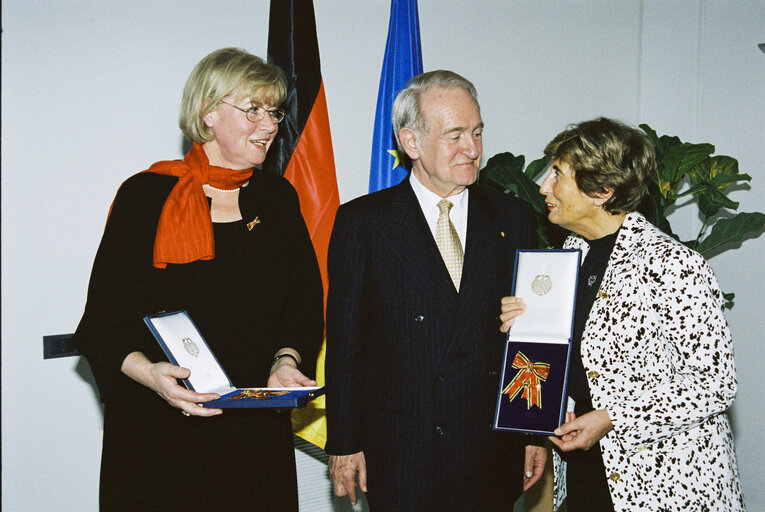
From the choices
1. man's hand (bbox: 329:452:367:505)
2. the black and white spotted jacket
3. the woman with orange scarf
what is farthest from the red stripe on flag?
the black and white spotted jacket

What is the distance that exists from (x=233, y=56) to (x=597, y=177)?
1290 mm

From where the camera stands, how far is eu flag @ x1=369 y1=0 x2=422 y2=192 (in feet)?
11.0

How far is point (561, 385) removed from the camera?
1.94 meters

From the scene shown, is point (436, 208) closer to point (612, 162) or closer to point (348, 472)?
point (612, 162)

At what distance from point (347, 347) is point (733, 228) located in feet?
9.13

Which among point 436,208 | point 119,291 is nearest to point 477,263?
point 436,208

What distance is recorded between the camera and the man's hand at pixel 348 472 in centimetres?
219

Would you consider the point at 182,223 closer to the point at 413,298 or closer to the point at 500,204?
the point at 413,298

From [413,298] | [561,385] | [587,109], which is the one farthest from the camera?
[587,109]

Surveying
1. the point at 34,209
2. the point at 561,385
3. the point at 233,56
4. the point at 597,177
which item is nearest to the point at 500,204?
the point at 597,177

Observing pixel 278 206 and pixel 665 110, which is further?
pixel 665 110

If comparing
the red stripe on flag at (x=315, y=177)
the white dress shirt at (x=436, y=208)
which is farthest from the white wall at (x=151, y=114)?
the white dress shirt at (x=436, y=208)

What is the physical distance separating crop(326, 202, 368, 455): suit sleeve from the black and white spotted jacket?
0.76 metres

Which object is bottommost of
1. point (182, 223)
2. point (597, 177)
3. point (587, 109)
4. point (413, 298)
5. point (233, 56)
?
point (413, 298)
